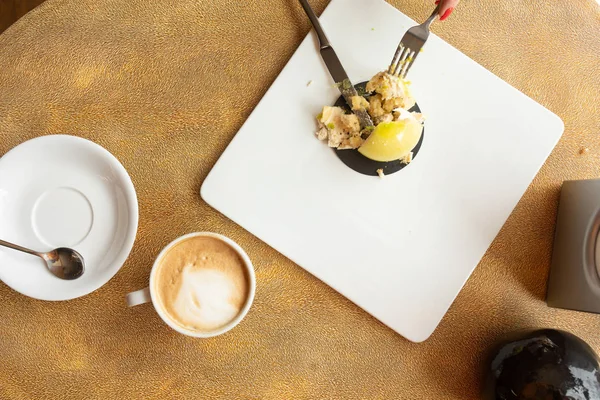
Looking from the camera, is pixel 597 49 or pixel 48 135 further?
pixel 597 49

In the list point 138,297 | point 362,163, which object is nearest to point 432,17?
point 362,163

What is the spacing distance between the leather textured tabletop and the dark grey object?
0.02 meters

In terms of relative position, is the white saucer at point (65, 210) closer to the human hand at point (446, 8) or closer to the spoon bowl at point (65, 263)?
the spoon bowl at point (65, 263)

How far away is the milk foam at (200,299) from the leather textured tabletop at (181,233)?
0.09m

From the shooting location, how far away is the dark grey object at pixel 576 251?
2.52ft

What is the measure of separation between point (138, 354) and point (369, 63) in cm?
64

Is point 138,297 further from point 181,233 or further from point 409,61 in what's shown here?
point 409,61

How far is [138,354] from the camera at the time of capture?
81 cm

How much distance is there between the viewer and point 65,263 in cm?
77

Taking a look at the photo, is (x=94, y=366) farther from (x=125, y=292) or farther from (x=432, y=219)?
(x=432, y=219)

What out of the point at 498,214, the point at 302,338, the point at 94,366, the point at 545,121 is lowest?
the point at 94,366

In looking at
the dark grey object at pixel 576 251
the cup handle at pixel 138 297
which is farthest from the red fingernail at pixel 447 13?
the cup handle at pixel 138 297

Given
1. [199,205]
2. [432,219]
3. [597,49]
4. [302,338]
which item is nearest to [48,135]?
[199,205]

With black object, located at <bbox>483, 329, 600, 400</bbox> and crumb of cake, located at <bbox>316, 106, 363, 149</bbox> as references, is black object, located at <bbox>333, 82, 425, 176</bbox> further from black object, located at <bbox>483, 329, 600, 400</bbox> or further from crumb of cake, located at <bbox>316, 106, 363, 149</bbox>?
black object, located at <bbox>483, 329, 600, 400</bbox>
